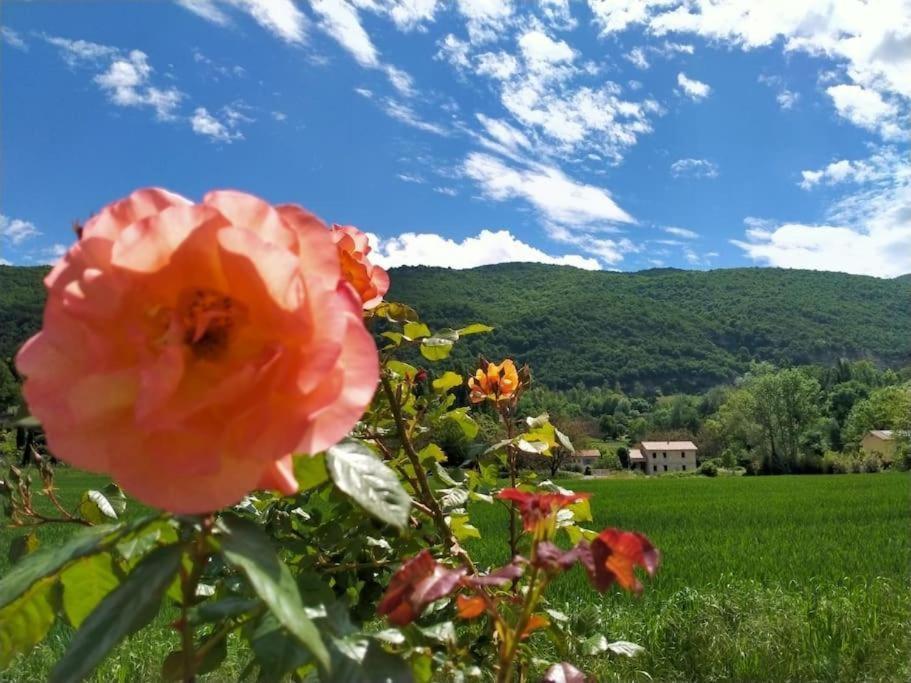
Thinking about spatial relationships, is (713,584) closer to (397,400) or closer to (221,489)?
(397,400)

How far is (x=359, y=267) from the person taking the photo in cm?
84

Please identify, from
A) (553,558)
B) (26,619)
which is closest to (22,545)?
(26,619)

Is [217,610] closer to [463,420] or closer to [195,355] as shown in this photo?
[195,355]

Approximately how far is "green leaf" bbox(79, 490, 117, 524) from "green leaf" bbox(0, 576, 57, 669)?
38cm

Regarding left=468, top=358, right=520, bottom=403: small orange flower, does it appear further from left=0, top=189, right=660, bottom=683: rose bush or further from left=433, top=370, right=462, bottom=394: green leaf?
left=0, top=189, right=660, bottom=683: rose bush

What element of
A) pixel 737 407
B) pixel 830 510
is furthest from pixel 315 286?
pixel 737 407

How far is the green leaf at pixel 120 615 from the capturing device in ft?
1.61

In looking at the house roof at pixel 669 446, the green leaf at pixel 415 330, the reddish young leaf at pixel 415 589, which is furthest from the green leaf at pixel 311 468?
the house roof at pixel 669 446

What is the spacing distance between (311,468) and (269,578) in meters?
0.16

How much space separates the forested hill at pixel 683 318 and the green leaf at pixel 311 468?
9113cm

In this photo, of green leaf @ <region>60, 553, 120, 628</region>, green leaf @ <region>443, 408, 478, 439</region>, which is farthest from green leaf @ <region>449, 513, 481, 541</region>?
green leaf @ <region>60, 553, 120, 628</region>

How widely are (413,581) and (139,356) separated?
290 mm

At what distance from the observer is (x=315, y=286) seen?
48 cm

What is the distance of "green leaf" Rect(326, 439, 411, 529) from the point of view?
58 centimetres
